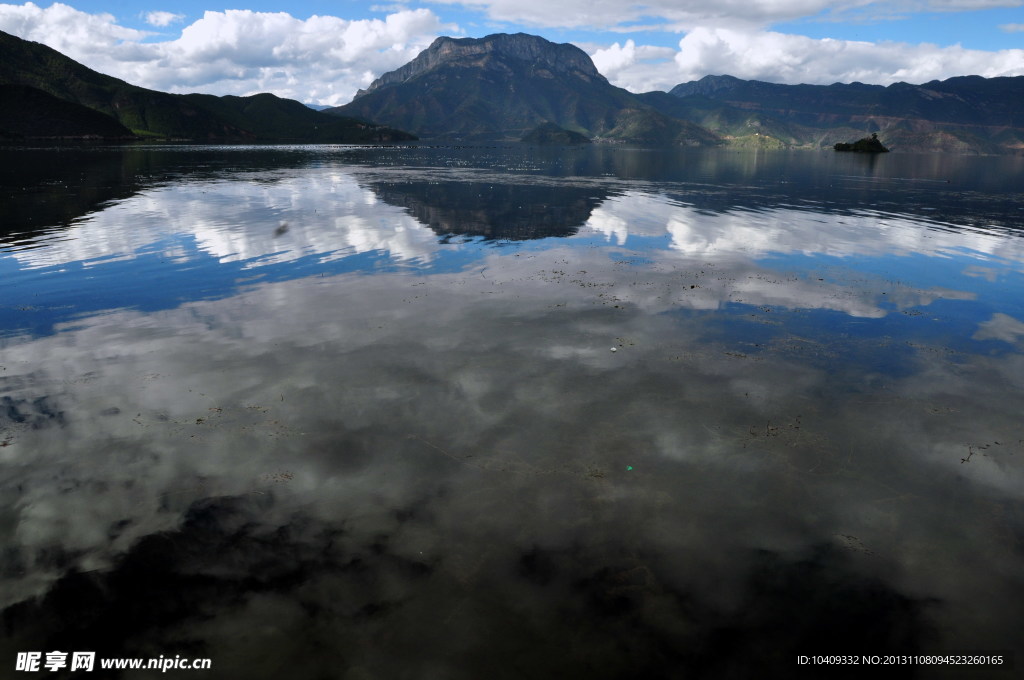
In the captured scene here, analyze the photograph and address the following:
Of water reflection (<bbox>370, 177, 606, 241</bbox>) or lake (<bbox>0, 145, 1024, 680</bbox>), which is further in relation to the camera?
water reflection (<bbox>370, 177, 606, 241</bbox>)

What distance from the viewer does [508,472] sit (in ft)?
44.9

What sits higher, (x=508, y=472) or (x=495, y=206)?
(x=495, y=206)

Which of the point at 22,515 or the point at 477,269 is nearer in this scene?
the point at 22,515

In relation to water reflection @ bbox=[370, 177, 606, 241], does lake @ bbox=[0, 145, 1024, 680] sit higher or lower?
lower

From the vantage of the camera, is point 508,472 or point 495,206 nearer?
point 508,472

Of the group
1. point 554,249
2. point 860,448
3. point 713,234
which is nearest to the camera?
point 860,448

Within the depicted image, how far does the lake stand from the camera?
932cm

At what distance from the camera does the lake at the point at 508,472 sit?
932cm

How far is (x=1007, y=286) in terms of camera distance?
32750 millimetres

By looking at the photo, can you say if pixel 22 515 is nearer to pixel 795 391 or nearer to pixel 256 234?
pixel 795 391

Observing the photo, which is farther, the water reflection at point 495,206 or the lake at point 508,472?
the water reflection at point 495,206

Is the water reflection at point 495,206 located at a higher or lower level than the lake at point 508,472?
higher

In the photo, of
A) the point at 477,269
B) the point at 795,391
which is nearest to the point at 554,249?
the point at 477,269

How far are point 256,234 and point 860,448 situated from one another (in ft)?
149
